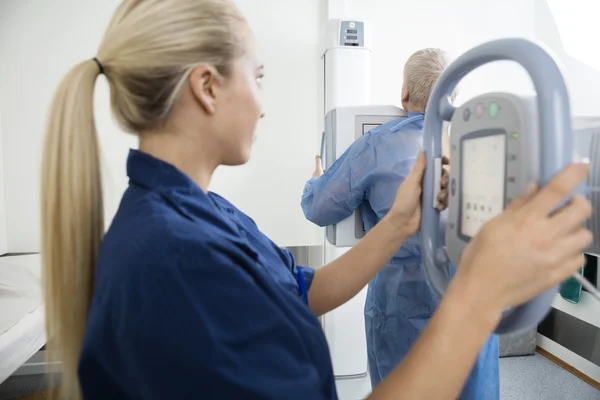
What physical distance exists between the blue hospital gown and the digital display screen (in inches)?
27.2

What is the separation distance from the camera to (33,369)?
2361 millimetres

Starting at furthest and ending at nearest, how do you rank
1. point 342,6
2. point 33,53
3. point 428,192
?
point 342,6, point 33,53, point 428,192

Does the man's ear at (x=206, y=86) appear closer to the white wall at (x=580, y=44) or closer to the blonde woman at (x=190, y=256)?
the blonde woman at (x=190, y=256)

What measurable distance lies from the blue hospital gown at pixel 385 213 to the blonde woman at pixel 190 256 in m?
0.66

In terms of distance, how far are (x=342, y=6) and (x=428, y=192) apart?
6.58ft

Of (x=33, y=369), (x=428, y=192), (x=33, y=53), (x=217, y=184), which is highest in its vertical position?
(x=33, y=53)

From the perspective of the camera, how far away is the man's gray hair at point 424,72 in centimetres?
130

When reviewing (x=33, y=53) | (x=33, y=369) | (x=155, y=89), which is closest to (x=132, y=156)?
(x=155, y=89)

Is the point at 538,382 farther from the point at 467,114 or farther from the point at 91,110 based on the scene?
the point at 91,110

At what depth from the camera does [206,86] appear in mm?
621

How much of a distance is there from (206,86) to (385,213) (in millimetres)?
830

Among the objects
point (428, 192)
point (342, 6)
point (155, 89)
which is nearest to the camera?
point (155, 89)

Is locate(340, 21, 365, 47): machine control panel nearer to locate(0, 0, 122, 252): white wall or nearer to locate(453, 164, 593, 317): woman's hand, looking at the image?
locate(0, 0, 122, 252): white wall

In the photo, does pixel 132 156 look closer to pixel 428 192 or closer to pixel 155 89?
pixel 155 89
